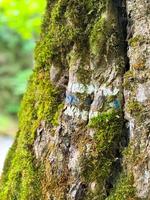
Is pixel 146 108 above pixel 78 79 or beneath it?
beneath

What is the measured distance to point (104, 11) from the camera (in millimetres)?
2406

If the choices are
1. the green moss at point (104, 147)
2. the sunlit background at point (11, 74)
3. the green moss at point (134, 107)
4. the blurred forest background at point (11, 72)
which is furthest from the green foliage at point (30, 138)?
the blurred forest background at point (11, 72)

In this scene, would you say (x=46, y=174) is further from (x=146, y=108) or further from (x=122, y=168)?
(x=146, y=108)

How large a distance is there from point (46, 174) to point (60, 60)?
0.72m

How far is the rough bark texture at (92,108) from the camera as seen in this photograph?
7.43 ft

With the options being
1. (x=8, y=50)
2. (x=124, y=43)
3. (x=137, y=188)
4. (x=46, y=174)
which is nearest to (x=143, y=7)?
(x=124, y=43)

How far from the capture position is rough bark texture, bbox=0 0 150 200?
2.27m

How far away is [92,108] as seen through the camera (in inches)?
96.0

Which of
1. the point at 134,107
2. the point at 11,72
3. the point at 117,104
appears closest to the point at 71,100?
the point at 117,104

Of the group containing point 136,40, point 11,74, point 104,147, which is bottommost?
point 104,147

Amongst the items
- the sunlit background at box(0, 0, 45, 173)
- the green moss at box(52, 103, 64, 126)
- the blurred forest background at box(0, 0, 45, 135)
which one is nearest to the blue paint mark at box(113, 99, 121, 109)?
the green moss at box(52, 103, 64, 126)

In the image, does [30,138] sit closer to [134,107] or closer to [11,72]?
[134,107]

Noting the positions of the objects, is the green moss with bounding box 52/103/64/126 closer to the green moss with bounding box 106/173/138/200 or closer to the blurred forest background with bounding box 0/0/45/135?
the green moss with bounding box 106/173/138/200

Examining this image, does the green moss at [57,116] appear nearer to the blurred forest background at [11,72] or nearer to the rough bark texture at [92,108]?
the rough bark texture at [92,108]
